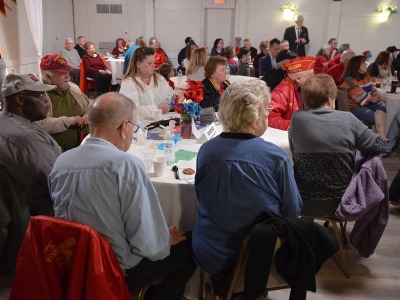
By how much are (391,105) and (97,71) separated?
5.89 m

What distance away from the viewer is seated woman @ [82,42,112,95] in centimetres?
767

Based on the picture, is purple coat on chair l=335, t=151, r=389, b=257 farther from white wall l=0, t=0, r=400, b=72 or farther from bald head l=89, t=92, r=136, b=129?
white wall l=0, t=0, r=400, b=72

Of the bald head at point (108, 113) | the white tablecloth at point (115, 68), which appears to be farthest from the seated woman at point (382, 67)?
the bald head at point (108, 113)

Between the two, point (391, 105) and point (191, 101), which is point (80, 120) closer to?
point (191, 101)

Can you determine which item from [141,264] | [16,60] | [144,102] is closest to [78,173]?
[141,264]

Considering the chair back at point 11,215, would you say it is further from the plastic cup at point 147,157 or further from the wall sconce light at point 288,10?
the wall sconce light at point 288,10

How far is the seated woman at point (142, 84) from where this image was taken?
3.04 m

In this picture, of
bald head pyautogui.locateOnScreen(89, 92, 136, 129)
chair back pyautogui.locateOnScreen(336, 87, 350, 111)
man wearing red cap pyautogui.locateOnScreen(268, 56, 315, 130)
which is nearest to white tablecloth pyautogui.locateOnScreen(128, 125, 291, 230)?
bald head pyautogui.locateOnScreen(89, 92, 136, 129)

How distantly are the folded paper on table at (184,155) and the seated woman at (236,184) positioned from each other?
0.60m

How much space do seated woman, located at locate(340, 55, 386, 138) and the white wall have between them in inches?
276

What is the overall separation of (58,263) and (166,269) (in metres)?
0.50

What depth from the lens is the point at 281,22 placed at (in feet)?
35.6

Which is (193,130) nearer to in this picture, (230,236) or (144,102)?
(144,102)

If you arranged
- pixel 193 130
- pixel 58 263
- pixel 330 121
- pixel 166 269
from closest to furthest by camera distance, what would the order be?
1. pixel 58 263
2. pixel 166 269
3. pixel 330 121
4. pixel 193 130
